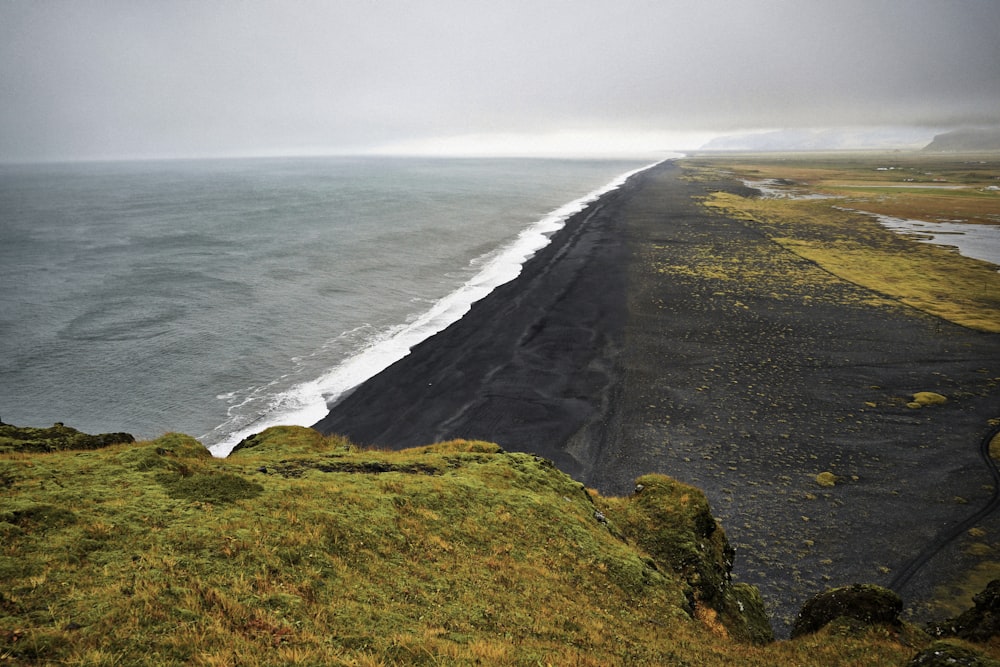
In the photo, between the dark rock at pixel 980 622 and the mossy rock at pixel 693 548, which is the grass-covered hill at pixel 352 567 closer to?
the mossy rock at pixel 693 548

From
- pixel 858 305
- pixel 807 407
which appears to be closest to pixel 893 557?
pixel 807 407

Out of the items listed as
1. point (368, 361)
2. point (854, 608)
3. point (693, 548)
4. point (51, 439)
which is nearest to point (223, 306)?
point (368, 361)

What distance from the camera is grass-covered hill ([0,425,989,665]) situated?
7676mm

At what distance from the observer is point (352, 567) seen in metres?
10.5

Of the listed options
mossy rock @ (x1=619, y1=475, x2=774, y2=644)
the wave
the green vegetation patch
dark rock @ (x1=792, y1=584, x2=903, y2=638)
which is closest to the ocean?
the wave

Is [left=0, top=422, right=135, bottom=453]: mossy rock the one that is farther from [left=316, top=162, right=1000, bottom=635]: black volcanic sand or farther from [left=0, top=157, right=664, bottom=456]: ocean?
[left=316, top=162, right=1000, bottom=635]: black volcanic sand

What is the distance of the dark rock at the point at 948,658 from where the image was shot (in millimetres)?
A: 8914

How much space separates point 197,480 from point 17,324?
53.2m

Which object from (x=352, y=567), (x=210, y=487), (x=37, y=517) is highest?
(x=37, y=517)

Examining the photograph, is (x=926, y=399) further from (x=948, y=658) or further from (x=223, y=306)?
(x=223, y=306)

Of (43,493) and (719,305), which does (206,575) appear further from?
(719,305)

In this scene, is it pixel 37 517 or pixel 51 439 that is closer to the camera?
pixel 37 517

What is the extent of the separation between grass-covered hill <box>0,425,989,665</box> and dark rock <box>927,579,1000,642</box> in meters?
0.96

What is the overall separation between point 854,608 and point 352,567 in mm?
12701
